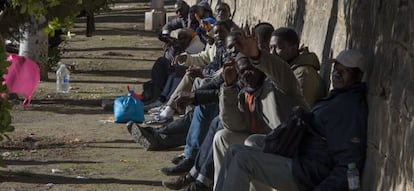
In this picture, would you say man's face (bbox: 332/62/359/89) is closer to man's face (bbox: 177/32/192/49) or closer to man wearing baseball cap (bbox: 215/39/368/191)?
man wearing baseball cap (bbox: 215/39/368/191)

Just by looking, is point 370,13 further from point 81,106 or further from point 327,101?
point 81,106

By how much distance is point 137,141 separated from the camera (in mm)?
11742

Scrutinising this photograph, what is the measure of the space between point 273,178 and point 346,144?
0.64 meters

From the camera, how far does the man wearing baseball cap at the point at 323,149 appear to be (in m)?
6.38

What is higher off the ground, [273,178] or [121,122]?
[273,178]

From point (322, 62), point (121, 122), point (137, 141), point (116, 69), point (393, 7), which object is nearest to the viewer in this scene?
point (393, 7)

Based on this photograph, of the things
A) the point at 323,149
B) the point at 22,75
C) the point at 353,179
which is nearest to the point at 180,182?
the point at 22,75

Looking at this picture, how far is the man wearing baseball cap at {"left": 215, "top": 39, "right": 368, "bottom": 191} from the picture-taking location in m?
6.38

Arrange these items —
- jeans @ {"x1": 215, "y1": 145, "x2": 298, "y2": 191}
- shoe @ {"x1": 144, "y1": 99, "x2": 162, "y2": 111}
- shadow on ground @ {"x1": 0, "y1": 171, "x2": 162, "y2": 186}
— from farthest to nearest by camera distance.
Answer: shoe @ {"x1": 144, "y1": 99, "x2": 162, "y2": 111} < shadow on ground @ {"x1": 0, "y1": 171, "x2": 162, "y2": 186} < jeans @ {"x1": 215, "y1": 145, "x2": 298, "y2": 191}

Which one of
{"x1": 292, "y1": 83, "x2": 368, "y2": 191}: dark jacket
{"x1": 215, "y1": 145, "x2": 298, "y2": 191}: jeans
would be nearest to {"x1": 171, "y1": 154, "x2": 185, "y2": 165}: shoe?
{"x1": 215, "y1": 145, "x2": 298, "y2": 191}: jeans

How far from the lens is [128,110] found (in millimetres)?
13258

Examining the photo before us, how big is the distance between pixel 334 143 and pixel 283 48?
69.9 inches

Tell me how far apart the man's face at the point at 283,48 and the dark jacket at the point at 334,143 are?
1.36m

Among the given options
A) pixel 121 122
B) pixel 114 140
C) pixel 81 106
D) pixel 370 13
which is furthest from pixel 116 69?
pixel 370 13
